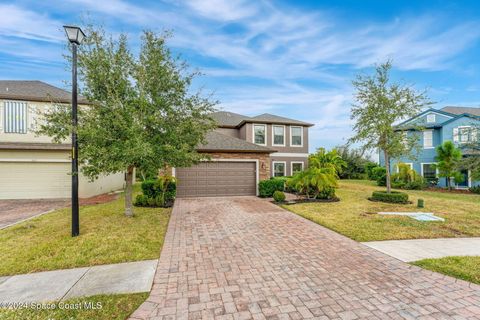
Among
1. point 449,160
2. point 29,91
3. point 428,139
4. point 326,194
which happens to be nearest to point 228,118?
point 326,194

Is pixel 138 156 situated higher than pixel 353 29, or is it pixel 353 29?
pixel 353 29

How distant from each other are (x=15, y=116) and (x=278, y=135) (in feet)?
58.0

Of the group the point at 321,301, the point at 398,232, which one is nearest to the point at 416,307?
the point at 321,301

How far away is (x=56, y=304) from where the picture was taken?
2.73 meters

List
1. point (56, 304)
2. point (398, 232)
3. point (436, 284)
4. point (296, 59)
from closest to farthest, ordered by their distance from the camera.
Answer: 1. point (56, 304)
2. point (436, 284)
3. point (398, 232)
4. point (296, 59)

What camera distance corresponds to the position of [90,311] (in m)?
2.59

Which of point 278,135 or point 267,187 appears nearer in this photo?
point 267,187

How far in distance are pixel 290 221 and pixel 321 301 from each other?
14.1 feet

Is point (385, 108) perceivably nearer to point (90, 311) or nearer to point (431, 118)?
point (431, 118)

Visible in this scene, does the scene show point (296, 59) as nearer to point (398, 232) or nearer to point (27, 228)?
point (398, 232)

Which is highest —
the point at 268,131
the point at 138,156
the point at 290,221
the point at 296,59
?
the point at 296,59

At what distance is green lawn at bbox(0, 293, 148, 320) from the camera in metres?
2.49

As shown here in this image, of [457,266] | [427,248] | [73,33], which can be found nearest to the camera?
[457,266]

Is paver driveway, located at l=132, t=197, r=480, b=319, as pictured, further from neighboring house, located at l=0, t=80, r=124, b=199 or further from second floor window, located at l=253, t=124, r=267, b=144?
second floor window, located at l=253, t=124, r=267, b=144
